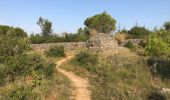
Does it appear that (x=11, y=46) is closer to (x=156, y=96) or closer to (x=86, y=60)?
(x=86, y=60)

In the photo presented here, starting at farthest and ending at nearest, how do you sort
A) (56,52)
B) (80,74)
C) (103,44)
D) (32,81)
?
(103,44) → (56,52) → (80,74) → (32,81)

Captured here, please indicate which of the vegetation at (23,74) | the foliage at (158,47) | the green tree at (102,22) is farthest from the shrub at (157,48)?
the green tree at (102,22)

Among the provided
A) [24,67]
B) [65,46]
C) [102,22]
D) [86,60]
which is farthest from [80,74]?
[102,22]

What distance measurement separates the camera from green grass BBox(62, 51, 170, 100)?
12.7 meters

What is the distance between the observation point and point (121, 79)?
15305mm

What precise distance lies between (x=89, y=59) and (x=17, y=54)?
475 centimetres

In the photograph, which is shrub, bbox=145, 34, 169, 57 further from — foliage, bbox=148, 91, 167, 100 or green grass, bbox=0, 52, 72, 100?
foliage, bbox=148, 91, 167, 100

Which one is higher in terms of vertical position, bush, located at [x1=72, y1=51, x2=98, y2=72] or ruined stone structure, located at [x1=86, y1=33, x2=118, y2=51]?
ruined stone structure, located at [x1=86, y1=33, x2=118, y2=51]

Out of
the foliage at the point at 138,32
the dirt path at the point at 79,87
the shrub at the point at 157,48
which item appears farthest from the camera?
the foliage at the point at 138,32

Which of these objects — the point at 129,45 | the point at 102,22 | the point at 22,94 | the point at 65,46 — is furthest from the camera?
the point at 102,22

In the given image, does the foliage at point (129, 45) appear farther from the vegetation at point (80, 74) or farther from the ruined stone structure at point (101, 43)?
the vegetation at point (80, 74)

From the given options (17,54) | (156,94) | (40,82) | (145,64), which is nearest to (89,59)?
(145,64)

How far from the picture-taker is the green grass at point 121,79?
1268 centimetres

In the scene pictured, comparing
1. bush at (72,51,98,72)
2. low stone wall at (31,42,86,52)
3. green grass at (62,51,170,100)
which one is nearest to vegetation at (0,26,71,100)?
green grass at (62,51,170,100)
